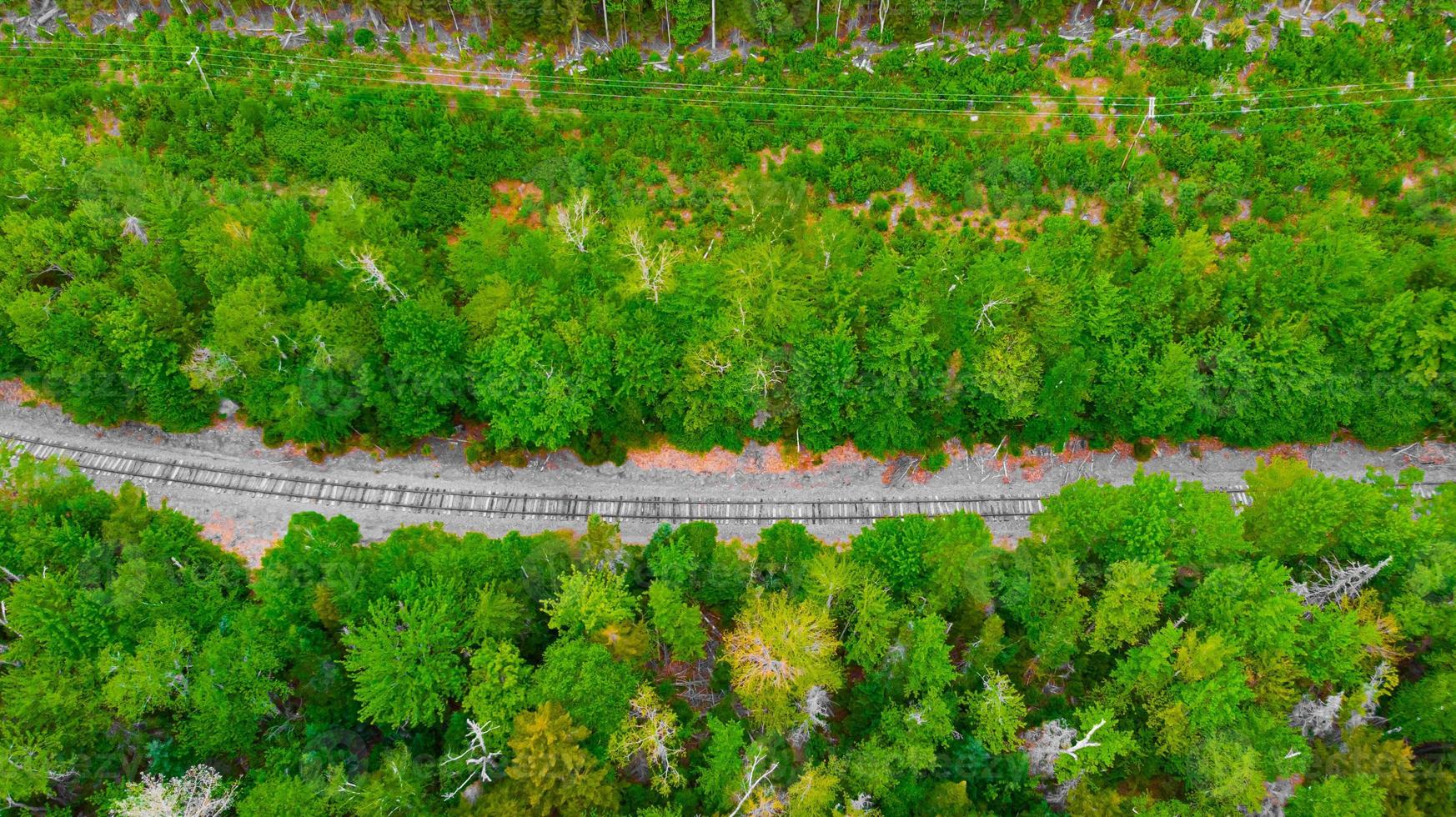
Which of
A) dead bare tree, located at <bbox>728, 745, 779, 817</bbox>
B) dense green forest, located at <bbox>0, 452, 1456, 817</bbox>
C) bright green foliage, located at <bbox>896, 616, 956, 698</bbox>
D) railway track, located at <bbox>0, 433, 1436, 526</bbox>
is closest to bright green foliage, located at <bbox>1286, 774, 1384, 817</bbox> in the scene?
dense green forest, located at <bbox>0, 452, 1456, 817</bbox>

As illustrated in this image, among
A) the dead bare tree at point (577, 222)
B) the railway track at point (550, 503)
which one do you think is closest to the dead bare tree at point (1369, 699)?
the railway track at point (550, 503)

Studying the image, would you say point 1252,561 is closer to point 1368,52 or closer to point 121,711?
point 1368,52

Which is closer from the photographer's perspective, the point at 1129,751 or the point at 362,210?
the point at 1129,751

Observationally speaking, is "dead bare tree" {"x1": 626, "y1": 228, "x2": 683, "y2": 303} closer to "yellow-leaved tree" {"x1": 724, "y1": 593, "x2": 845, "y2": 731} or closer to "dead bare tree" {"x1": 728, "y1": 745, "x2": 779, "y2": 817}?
"yellow-leaved tree" {"x1": 724, "y1": 593, "x2": 845, "y2": 731}

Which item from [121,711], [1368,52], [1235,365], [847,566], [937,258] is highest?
[1368,52]

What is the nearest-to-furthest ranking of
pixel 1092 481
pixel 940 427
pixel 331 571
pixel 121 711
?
pixel 121 711, pixel 331 571, pixel 1092 481, pixel 940 427

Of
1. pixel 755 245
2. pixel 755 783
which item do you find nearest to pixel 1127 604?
pixel 755 783

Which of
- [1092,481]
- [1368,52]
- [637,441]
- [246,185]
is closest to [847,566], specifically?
[1092,481]

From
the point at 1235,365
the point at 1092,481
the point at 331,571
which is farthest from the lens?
the point at 1235,365
